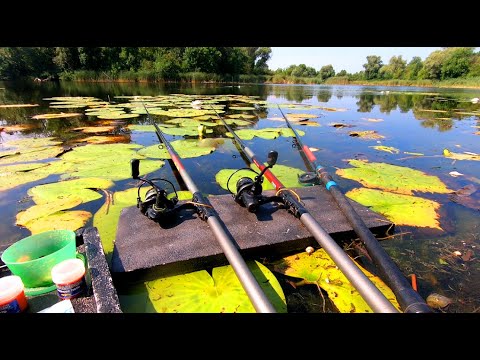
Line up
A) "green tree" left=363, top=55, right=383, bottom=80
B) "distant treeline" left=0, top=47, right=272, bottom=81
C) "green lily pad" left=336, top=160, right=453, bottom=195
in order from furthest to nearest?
"green tree" left=363, top=55, right=383, bottom=80
"distant treeline" left=0, top=47, right=272, bottom=81
"green lily pad" left=336, top=160, right=453, bottom=195

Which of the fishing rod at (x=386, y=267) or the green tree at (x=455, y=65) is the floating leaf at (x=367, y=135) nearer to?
the fishing rod at (x=386, y=267)

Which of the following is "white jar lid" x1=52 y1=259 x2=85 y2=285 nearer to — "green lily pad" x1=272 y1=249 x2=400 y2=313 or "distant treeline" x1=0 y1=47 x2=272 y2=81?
"green lily pad" x1=272 y1=249 x2=400 y2=313

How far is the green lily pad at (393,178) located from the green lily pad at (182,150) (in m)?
2.67

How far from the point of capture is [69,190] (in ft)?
11.4

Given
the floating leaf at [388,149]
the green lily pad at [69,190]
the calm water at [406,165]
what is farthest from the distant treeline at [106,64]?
the green lily pad at [69,190]

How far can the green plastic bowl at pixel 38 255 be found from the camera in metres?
1.66

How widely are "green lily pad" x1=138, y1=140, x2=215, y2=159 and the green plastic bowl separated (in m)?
3.21

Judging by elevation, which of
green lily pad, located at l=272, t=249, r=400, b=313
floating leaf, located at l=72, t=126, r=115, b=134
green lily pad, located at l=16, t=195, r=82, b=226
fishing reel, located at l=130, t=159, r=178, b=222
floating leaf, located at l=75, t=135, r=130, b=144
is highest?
fishing reel, located at l=130, t=159, r=178, b=222

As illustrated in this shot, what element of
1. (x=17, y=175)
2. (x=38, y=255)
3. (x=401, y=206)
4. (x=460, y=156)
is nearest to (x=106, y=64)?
(x=17, y=175)

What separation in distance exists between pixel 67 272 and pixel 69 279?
6cm

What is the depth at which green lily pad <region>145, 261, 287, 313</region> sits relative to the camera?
1.87m

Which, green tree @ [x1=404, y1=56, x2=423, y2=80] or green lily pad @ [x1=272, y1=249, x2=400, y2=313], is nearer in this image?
green lily pad @ [x1=272, y1=249, x2=400, y2=313]

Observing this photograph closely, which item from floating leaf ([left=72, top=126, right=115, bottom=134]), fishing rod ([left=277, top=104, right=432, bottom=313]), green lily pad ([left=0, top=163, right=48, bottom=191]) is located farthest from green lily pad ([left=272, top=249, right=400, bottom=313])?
floating leaf ([left=72, top=126, right=115, bottom=134])
